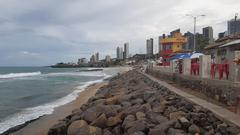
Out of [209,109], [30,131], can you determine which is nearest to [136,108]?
[209,109]

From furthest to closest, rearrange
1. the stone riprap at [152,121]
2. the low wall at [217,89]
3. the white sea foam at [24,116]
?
the white sea foam at [24,116] < the low wall at [217,89] < the stone riprap at [152,121]

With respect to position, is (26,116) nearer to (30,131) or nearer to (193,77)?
(30,131)

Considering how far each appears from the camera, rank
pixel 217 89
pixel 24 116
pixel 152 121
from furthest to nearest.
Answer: pixel 24 116 → pixel 217 89 → pixel 152 121

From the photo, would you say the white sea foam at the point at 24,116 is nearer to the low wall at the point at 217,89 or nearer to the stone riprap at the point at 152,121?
the stone riprap at the point at 152,121

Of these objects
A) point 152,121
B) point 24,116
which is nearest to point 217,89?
point 152,121

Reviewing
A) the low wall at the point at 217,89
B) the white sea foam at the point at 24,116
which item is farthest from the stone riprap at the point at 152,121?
the white sea foam at the point at 24,116

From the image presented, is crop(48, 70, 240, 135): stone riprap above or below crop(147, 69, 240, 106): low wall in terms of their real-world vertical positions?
below

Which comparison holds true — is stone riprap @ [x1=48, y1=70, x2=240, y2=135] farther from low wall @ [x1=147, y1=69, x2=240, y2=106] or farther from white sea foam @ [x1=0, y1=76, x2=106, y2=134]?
white sea foam @ [x1=0, y1=76, x2=106, y2=134]

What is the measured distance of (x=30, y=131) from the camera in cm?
1331

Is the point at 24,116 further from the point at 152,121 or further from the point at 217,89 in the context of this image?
the point at 217,89

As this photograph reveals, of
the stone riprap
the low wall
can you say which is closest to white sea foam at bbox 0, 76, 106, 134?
the stone riprap

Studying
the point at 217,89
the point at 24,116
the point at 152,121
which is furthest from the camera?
the point at 24,116

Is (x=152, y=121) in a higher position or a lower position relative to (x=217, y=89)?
lower

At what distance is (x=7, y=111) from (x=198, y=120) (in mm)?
13209
